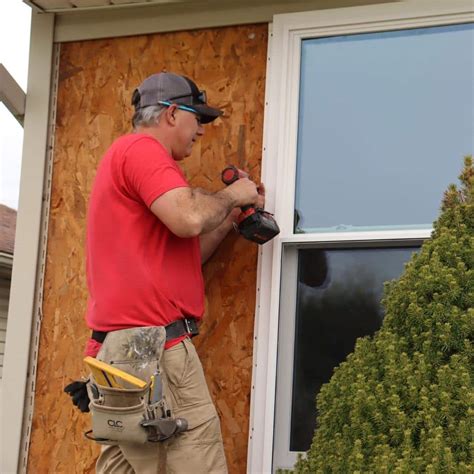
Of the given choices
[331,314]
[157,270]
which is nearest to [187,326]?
[157,270]

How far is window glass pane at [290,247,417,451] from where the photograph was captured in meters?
4.19

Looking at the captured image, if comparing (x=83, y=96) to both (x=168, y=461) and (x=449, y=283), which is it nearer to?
(x=168, y=461)

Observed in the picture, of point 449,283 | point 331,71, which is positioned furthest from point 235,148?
point 449,283

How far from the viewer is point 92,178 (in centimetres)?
477

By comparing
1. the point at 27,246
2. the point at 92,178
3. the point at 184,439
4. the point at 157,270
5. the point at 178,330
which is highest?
the point at 92,178

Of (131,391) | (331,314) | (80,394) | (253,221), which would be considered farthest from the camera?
(331,314)

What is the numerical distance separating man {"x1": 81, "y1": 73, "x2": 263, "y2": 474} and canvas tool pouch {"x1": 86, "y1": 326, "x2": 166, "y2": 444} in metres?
0.06

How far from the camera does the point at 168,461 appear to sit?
12.1 feet

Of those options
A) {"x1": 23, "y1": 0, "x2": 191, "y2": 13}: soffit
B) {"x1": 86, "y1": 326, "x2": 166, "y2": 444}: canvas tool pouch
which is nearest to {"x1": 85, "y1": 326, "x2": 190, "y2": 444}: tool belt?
{"x1": 86, "y1": 326, "x2": 166, "y2": 444}: canvas tool pouch

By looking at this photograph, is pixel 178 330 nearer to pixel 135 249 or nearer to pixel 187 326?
pixel 187 326

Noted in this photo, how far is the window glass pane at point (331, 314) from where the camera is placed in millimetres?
4191

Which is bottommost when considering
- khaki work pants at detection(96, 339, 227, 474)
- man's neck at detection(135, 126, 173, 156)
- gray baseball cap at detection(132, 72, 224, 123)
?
khaki work pants at detection(96, 339, 227, 474)

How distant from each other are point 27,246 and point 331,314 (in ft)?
5.43

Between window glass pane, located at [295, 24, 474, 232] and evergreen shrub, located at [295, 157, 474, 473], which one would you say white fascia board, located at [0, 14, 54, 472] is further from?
evergreen shrub, located at [295, 157, 474, 473]
